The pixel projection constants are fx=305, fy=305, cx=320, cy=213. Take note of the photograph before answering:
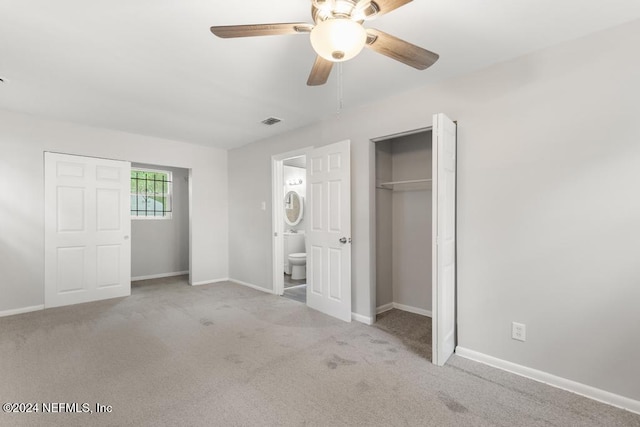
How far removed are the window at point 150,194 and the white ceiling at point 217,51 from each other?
240 cm

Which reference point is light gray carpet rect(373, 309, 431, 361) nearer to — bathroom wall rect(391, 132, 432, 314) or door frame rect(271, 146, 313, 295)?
bathroom wall rect(391, 132, 432, 314)

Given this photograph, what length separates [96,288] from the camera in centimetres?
439

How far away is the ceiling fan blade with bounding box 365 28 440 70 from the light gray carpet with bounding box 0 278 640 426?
2106mm

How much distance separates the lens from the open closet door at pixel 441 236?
94.3 inches

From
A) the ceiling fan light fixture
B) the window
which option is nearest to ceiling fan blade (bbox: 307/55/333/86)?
the ceiling fan light fixture

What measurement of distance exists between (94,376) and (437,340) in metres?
2.64

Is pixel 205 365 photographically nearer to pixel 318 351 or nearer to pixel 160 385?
pixel 160 385

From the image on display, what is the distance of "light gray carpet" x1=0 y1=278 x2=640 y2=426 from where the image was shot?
184 cm

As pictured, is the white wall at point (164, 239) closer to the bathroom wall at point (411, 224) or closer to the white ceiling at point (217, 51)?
the white ceiling at point (217, 51)

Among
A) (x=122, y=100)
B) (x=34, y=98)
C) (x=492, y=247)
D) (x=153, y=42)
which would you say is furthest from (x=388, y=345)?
(x=34, y=98)

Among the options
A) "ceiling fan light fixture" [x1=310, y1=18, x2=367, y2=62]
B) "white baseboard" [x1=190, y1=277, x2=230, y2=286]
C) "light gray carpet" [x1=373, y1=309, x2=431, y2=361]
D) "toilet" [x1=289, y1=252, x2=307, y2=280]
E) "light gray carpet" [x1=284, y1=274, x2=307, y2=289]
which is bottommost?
"light gray carpet" [x1=284, y1=274, x2=307, y2=289]

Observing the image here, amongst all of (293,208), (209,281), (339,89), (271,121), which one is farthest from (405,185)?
(209,281)

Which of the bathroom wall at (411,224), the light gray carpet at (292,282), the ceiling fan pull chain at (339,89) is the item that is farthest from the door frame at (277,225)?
the bathroom wall at (411,224)

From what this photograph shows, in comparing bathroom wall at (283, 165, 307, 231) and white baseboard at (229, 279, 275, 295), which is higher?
bathroom wall at (283, 165, 307, 231)
